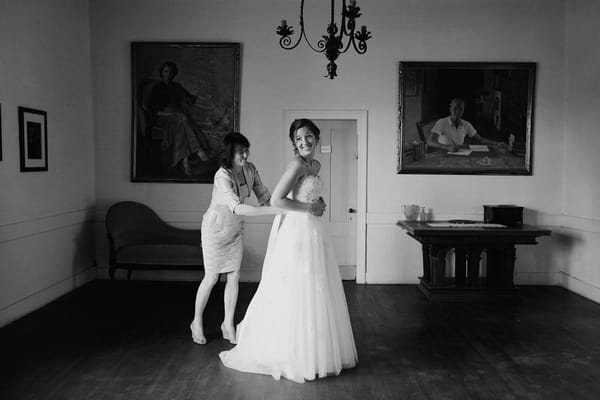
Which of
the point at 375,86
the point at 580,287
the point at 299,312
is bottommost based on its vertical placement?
the point at 580,287

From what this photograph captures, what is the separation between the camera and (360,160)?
7254mm

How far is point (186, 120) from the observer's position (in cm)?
721

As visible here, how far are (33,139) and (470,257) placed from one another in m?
4.84

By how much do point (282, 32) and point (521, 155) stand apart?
391 centimetres

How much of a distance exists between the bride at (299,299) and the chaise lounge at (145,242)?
2.73m

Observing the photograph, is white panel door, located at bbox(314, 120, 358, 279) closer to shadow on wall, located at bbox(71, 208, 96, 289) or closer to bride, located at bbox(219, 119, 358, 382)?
→ shadow on wall, located at bbox(71, 208, 96, 289)

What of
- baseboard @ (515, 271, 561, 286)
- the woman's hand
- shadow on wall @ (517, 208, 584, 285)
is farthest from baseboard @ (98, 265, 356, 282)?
the woman's hand

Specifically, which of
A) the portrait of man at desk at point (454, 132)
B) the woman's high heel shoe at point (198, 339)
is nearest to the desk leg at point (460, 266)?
the portrait of man at desk at point (454, 132)

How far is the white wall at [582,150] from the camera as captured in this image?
21.4 ft

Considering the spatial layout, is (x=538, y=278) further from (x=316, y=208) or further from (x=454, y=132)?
(x=316, y=208)

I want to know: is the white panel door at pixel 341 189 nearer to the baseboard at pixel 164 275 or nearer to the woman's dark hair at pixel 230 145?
the baseboard at pixel 164 275

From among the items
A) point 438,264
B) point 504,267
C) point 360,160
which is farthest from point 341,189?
point 504,267

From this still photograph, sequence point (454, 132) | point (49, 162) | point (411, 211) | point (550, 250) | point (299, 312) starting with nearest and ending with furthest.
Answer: point (299, 312) → point (49, 162) → point (411, 211) → point (454, 132) → point (550, 250)

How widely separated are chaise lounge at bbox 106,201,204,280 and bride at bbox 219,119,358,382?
273 cm
